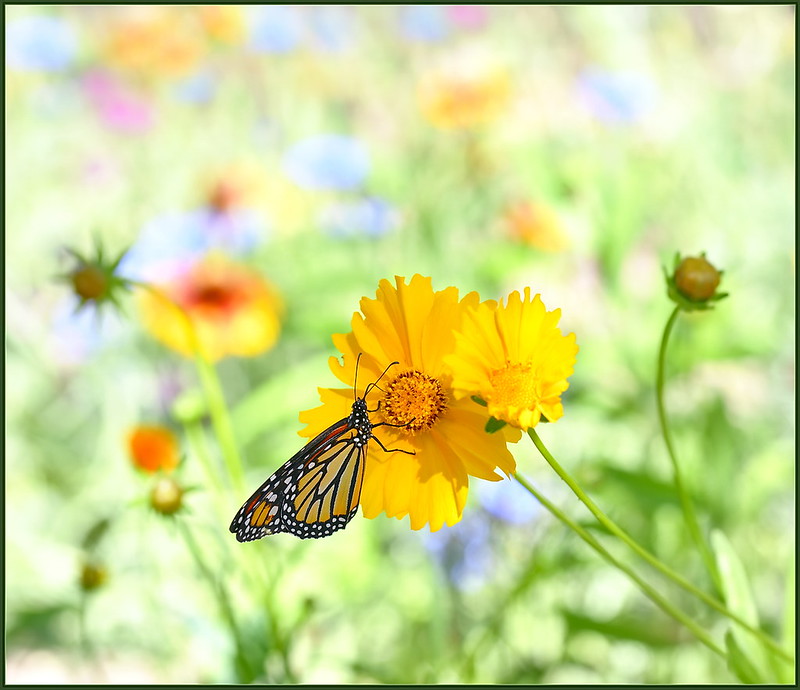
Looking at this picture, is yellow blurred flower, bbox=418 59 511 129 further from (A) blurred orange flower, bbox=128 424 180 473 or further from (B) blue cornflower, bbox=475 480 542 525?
(A) blurred orange flower, bbox=128 424 180 473

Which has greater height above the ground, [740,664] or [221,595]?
[221,595]

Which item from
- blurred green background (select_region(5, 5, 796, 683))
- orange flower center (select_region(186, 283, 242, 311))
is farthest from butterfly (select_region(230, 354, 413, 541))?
orange flower center (select_region(186, 283, 242, 311))

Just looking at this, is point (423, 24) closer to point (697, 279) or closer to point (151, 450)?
point (151, 450)

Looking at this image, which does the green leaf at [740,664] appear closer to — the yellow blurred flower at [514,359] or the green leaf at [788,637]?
the green leaf at [788,637]

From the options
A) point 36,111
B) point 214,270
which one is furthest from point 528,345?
point 36,111

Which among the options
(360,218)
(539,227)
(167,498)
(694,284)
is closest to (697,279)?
(694,284)

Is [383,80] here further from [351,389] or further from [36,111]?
[351,389]
